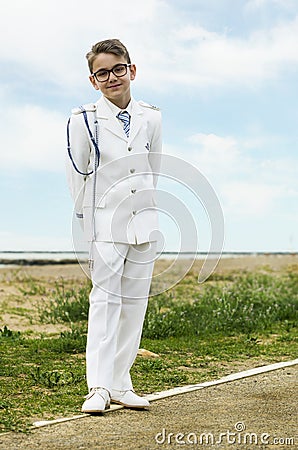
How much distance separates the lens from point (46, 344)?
7.23 metres

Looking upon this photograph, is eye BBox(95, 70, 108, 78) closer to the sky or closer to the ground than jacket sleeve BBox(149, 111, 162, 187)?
closer to the sky

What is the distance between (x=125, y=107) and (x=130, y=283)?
1.10 metres

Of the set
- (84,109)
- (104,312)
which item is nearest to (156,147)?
(84,109)

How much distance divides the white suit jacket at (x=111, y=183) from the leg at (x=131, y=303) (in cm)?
11

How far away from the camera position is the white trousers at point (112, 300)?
15.6 feet

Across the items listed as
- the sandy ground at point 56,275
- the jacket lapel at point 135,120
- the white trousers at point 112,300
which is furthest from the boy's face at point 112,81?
the sandy ground at point 56,275

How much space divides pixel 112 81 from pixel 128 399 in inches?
77.4

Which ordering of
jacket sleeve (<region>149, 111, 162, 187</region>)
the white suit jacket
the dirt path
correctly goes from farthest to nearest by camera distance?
jacket sleeve (<region>149, 111, 162, 187</region>) → the white suit jacket → the dirt path

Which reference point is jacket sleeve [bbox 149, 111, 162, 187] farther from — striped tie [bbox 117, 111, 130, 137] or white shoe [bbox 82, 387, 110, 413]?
white shoe [bbox 82, 387, 110, 413]

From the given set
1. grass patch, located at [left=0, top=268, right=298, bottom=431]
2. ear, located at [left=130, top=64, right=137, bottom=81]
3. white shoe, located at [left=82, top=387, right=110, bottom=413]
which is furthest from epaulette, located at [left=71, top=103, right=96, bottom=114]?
grass patch, located at [left=0, top=268, right=298, bottom=431]

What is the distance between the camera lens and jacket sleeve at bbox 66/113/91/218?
478 centimetres

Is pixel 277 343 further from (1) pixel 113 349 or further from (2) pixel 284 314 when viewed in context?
(1) pixel 113 349

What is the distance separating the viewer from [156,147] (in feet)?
16.9

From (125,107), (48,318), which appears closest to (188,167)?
(125,107)
